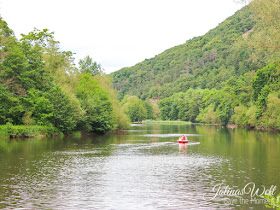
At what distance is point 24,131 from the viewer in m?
59.5

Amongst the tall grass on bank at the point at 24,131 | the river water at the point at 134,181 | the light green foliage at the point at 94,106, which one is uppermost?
the light green foliage at the point at 94,106

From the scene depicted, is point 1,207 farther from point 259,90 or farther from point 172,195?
point 259,90

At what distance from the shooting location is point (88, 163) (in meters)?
33.2

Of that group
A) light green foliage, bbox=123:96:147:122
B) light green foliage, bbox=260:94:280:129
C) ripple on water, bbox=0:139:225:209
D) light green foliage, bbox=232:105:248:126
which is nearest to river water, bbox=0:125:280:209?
ripple on water, bbox=0:139:225:209

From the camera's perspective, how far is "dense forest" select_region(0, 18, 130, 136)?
197ft

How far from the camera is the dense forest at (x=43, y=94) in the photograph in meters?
60.2

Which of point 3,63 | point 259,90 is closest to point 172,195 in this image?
point 3,63

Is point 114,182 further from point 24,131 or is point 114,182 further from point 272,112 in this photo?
point 272,112

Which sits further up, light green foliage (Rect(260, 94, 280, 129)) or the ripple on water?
light green foliage (Rect(260, 94, 280, 129))

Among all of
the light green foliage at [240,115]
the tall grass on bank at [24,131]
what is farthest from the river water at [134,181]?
the light green foliage at [240,115]

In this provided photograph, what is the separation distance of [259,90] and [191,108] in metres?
92.2

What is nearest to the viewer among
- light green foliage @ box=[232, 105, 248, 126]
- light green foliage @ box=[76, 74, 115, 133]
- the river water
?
the river water

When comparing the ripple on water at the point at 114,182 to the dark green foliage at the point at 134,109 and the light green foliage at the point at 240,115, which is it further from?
the dark green foliage at the point at 134,109

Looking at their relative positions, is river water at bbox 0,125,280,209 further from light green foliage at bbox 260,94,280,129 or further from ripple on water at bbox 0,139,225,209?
light green foliage at bbox 260,94,280,129
